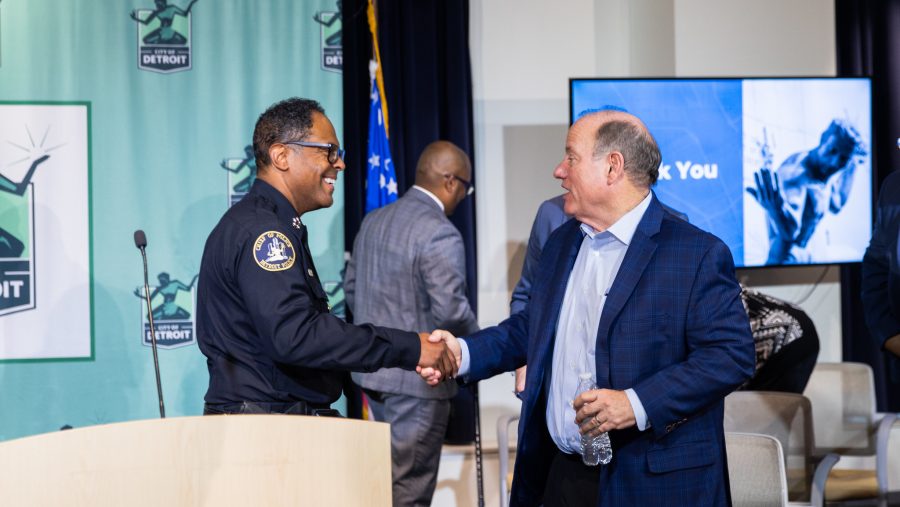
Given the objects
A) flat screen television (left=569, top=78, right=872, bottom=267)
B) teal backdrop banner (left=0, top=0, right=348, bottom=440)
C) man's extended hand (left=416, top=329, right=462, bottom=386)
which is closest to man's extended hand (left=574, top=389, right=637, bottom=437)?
man's extended hand (left=416, top=329, right=462, bottom=386)

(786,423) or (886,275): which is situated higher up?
(886,275)

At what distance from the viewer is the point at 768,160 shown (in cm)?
516

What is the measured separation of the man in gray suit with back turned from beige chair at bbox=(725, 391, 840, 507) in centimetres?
123

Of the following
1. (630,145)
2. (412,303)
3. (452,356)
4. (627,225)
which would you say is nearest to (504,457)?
(412,303)

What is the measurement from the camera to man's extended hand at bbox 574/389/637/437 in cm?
213

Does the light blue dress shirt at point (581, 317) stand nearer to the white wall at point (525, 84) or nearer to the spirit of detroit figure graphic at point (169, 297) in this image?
the spirit of detroit figure graphic at point (169, 297)

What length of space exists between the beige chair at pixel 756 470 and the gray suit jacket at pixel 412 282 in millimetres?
1485

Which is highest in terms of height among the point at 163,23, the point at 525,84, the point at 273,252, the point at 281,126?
the point at 163,23

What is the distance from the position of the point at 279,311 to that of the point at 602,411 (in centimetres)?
91

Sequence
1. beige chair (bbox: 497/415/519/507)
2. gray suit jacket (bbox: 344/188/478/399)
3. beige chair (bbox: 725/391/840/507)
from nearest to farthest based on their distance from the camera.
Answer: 1. beige chair (bbox: 725/391/840/507)
2. beige chair (bbox: 497/415/519/507)
3. gray suit jacket (bbox: 344/188/478/399)

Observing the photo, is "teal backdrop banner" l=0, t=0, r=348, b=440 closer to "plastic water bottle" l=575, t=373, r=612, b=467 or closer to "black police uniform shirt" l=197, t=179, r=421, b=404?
"black police uniform shirt" l=197, t=179, r=421, b=404

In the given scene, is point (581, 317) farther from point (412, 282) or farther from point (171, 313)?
point (171, 313)

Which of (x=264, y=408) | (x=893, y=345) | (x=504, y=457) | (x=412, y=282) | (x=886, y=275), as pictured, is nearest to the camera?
(x=264, y=408)

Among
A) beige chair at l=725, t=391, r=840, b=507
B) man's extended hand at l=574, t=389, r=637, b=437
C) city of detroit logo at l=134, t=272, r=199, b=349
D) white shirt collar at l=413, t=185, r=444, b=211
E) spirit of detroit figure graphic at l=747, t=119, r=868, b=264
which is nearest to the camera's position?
man's extended hand at l=574, t=389, r=637, b=437
